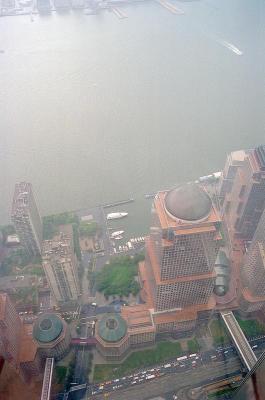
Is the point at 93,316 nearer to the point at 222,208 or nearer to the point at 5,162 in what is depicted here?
the point at 222,208

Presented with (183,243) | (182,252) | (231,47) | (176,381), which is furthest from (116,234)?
(231,47)

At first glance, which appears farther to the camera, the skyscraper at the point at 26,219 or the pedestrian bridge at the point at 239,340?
the skyscraper at the point at 26,219

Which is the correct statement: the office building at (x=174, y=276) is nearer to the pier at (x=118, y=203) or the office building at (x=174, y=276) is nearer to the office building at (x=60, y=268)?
the office building at (x=60, y=268)

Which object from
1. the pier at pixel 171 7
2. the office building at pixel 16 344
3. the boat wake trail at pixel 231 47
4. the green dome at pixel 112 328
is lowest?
the office building at pixel 16 344

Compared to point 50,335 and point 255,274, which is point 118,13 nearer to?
point 255,274

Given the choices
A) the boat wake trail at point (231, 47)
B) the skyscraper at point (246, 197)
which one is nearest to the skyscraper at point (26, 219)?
the skyscraper at point (246, 197)

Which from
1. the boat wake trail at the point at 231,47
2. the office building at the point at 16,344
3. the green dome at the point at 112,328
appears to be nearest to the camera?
the office building at the point at 16,344

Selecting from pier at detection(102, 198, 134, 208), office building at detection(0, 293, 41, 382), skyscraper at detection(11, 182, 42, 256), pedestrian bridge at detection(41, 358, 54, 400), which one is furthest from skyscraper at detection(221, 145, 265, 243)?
office building at detection(0, 293, 41, 382)

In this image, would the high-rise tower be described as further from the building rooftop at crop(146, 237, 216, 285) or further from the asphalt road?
the asphalt road
